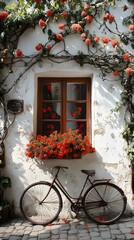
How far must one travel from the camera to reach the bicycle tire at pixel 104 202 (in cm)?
484

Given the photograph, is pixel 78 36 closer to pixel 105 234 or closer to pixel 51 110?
pixel 51 110

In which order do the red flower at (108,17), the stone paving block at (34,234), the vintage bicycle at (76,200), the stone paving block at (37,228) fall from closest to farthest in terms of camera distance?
the stone paving block at (34,234), the stone paving block at (37,228), the vintage bicycle at (76,200), the red flower at (108,17)

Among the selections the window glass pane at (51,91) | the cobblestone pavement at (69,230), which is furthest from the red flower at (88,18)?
the cobblestone pavement at (69,230)

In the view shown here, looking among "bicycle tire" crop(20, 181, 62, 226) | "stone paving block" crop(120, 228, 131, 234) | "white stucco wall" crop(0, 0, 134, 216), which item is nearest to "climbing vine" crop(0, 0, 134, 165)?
"white stucco wall" crop(0, 0, 134, 216)

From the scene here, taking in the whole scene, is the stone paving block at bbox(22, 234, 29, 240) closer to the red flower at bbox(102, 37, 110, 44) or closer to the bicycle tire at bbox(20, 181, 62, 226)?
the bicycle tire at bbox(20, 181, 62, 226)

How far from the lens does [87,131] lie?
17.3ft

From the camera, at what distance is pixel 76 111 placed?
17.6 ft

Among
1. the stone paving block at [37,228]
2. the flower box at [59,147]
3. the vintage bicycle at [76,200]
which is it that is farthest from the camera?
the vintage bicycle at [76,200]

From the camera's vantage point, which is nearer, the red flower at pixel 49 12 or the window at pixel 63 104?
the red flower at pixel 49 12

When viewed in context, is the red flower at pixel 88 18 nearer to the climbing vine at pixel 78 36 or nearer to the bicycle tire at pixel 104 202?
the climbing vine at pixel 78 36

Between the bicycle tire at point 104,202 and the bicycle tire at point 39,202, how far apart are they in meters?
0.60

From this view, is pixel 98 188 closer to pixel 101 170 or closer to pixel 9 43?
pixel 101 170

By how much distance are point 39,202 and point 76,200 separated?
0.68 m

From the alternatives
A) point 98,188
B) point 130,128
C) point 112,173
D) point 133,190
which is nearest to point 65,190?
point 98,188
